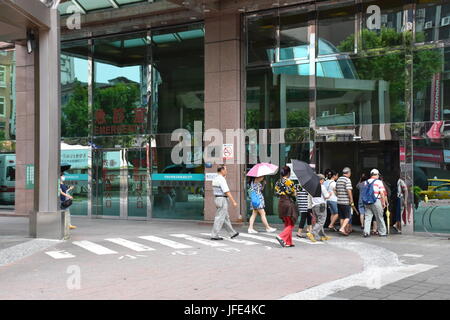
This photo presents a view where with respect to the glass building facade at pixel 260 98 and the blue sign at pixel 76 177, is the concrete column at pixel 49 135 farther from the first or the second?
the blue sign at pixel 76 177

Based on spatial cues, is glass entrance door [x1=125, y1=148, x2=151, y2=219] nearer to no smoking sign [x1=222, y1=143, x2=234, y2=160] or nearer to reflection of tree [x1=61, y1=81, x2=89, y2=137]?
reflection of tree [x1=61, y1=81, x2=89, y2=137]

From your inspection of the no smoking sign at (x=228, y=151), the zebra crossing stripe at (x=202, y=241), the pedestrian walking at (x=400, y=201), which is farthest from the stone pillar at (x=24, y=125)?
the pedestrian walking at (x=400, y=201)

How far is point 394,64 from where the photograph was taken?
556 inches

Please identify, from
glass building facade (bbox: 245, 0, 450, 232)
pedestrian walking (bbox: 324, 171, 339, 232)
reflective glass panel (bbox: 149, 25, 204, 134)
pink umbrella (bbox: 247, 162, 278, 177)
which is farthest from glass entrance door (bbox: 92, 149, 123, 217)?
pedestrian walking (bbox: 324, 171, 339, 232)

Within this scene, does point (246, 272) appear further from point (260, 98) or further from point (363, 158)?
point (363, 158)

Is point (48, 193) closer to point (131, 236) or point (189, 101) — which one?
point (131, 236)

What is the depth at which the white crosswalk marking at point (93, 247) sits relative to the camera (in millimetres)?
10711

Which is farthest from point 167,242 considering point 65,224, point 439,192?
point 439,192

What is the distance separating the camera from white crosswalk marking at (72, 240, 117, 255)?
422 inches

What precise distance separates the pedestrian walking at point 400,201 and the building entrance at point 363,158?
86 centimetres

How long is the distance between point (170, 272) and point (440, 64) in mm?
8915

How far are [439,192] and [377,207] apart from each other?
5.12ft

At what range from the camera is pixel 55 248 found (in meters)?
11.2
